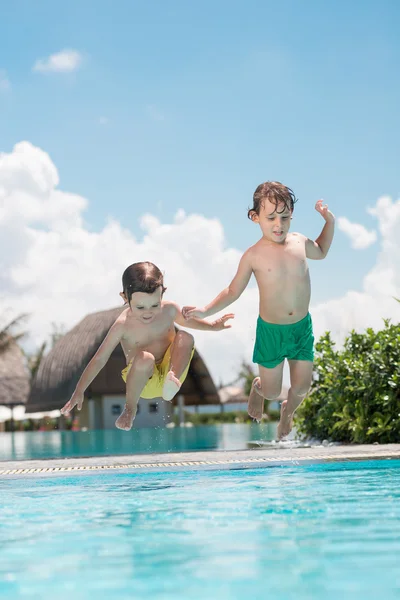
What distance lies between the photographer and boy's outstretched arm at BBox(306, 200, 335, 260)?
5.35m

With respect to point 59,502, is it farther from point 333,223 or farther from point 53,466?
point 333,223

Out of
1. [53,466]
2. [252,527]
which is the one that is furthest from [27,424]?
[252,527]

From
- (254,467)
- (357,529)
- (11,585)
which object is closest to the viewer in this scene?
(11,585)

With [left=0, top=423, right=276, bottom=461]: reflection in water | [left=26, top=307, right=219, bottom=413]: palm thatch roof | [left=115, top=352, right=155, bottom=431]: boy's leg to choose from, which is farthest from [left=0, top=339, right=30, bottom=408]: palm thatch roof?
[left=115, top=352, right=155, bottom=431]: boy's leg

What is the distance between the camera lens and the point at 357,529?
3.43 m

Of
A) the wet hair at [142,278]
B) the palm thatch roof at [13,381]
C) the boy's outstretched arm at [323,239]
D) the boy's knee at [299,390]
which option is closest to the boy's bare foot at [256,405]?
the boy's knee at [299,390]

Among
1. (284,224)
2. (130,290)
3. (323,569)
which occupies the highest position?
(284,224)

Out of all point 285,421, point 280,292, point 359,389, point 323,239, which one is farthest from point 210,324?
point 359,389

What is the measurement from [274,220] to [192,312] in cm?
83

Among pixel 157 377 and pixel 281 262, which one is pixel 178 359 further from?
pixel 281 262

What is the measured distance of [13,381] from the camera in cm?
3791

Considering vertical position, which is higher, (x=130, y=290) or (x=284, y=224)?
(x=284, y=224)

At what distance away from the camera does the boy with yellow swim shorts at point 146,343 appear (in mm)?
5000

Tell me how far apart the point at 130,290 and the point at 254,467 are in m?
1.72
